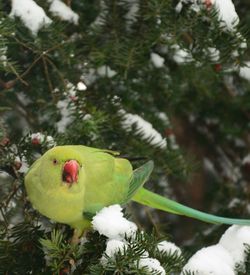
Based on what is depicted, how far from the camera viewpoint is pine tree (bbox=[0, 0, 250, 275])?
1748mm

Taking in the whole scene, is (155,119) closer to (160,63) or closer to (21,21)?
(160,63)

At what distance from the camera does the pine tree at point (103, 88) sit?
1748 millimetres

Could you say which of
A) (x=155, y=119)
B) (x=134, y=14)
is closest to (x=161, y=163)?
(x=155, y=119)

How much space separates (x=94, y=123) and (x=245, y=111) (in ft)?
4.08

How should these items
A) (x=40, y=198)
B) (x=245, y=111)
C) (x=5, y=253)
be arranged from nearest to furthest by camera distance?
(x=5, y=253), (x=40, y=198), (x=245, y=111)

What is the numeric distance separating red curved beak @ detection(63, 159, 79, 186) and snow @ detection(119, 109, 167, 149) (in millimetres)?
460

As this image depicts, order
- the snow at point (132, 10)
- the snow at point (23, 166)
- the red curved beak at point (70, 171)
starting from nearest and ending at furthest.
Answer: the red curved beak at point (70, 171) → the snow at point (23, 166) → the snow at point (132, 10)

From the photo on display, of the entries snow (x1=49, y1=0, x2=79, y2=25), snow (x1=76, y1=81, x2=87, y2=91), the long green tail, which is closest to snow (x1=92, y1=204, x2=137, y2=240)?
the long green tail

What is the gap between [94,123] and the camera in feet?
6.61

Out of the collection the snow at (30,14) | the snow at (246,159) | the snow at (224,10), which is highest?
the snow at (224,10)

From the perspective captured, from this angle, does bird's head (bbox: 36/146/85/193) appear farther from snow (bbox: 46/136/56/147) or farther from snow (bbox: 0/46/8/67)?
snow (bbox: 0/46/8/67)

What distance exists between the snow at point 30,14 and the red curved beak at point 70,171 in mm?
515

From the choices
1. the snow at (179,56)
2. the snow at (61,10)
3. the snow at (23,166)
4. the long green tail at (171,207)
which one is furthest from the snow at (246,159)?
the snow at (23,166)

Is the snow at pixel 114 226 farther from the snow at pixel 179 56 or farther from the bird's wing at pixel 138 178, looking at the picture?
the snow at pixel 179 56
